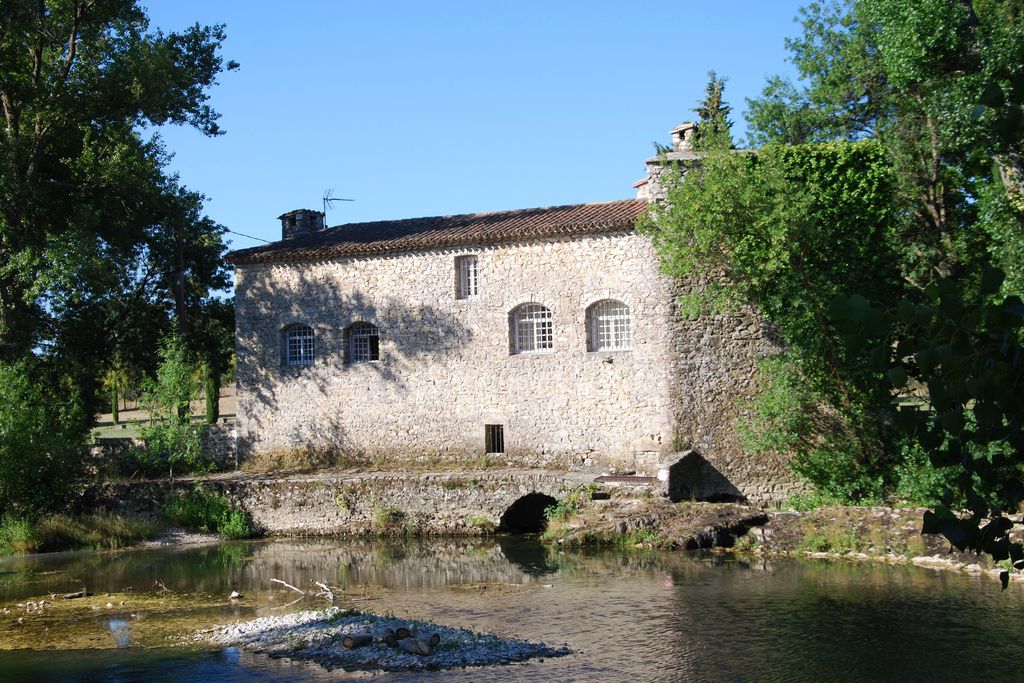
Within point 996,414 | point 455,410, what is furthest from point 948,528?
point 455,410

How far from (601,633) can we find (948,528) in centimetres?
859

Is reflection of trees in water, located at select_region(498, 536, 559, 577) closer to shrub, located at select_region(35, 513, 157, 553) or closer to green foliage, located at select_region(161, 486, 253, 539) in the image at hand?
green foliage, located at select_region(161, 486, 253, 539)

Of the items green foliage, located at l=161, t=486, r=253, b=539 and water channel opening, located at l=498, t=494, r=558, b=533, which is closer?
water channel opening, located at l=498, t=494, r=558, b=533

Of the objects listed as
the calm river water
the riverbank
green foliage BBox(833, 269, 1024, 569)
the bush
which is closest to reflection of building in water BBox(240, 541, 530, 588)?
the calm river water

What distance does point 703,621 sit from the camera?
11516mm

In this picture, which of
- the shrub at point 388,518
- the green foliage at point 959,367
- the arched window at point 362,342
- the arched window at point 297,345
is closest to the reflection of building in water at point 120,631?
the shrub at point 388,518

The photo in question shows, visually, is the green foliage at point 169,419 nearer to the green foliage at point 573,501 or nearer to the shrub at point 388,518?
the shrub at point 388,518

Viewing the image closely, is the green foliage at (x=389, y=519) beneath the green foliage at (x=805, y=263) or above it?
beneath

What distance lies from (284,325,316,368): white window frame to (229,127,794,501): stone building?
4 centimetres

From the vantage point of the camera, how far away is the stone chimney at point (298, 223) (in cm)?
2728

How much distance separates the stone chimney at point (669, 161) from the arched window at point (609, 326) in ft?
8.40

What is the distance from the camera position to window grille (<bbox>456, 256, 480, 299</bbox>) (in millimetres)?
22688

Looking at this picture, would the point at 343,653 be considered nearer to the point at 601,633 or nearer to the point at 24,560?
the point at 601,633

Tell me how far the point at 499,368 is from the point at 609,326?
284 centimetres
